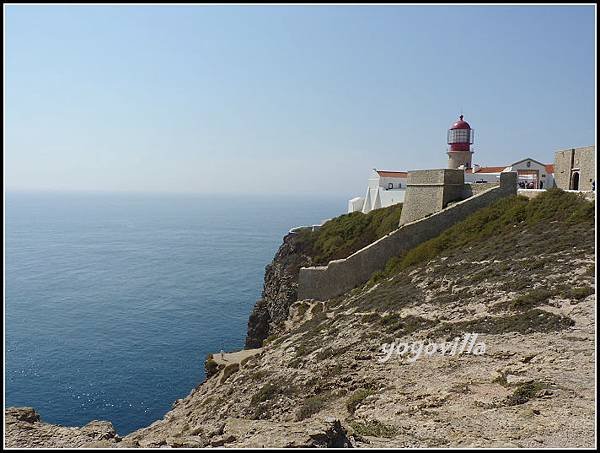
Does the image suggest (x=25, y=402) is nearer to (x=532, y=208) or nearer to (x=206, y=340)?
(x=206, y=340)

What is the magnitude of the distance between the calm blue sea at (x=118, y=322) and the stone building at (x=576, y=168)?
89.7ft

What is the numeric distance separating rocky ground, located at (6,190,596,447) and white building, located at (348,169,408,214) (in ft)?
64.0

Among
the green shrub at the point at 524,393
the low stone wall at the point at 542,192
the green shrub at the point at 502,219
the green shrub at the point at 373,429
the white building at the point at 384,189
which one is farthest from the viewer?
the white building at the point at 384,189

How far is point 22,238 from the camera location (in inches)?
4087

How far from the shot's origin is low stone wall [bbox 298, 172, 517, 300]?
23.9 meters

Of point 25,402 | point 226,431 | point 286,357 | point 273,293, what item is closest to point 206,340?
point 273,293

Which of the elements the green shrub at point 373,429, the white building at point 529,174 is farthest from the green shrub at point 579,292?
the white building at point 529,174

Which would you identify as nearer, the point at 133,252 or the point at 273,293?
the point at 273,293

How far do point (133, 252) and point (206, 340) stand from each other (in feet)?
182

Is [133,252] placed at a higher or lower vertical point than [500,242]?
lower

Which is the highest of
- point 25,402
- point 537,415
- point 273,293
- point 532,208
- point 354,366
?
point 532,208

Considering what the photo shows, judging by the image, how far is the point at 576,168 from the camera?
2502 centimetres

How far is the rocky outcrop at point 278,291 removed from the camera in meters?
29.9

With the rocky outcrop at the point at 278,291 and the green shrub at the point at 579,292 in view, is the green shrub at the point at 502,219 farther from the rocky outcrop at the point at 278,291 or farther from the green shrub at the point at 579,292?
the rocky outcrop at the point at 278,291
